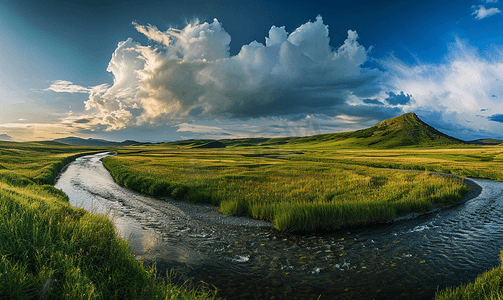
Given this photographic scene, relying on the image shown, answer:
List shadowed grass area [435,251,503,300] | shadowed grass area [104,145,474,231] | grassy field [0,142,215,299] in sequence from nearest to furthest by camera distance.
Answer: grassy field [0,142,215,299] < shadowed grass area [435,251,503,300] < shadowed grass area [104,145,474,231]

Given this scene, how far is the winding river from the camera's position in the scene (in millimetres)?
9562

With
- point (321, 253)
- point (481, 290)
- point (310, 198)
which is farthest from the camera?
point (310, 198)

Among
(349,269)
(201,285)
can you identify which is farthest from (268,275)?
(349,269)

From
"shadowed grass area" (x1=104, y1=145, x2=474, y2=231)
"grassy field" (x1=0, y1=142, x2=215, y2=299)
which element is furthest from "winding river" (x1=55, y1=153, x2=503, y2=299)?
"grassy field" (x1=0, y1=142, x2=215, y2=299)

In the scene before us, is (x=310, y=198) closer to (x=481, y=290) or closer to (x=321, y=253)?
(x=321, y=253)

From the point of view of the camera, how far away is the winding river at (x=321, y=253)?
9.56 metres

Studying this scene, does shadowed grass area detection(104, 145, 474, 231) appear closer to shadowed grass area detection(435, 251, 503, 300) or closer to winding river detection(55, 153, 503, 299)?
winding river detection(55, 153, 503, 299)

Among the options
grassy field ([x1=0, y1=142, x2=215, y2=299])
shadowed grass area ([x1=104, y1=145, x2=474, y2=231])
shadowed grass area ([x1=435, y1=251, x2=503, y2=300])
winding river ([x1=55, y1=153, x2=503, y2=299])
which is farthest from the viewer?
shadowed grass area ([x1=104, y1=145, x2=474, y2=231])

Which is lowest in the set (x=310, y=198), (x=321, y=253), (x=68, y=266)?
(x=321, y=253)

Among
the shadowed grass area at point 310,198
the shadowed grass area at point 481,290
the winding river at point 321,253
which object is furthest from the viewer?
the shadowed grass area at point 310,198

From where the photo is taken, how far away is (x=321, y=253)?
40.7 ft


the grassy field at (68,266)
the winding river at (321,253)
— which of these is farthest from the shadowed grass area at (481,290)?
the grassy field at (68,266)

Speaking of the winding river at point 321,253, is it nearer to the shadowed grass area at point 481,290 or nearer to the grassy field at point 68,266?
the shadowed grass area at point 481,290

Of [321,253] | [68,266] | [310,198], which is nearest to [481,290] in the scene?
[321,253]
